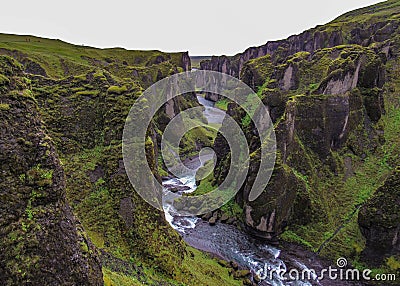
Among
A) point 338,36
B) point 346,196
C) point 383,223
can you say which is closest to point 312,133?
point 346,196

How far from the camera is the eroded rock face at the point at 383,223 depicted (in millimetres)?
34500

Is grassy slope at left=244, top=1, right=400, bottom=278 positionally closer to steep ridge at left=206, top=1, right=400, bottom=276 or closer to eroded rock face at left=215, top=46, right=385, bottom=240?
steep ridge at left=206, top=1, right=400, bottom=276

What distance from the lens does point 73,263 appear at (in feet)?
49.4

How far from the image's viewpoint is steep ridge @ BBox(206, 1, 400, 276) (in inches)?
1629

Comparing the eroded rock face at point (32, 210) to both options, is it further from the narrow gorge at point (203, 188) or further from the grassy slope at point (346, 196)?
the grassy slope at point (346, 196)

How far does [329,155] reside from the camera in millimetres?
48281

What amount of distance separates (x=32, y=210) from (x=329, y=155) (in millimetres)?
44034

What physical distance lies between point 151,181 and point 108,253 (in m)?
7.94

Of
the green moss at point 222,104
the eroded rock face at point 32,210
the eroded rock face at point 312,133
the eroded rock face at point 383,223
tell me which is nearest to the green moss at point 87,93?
the eroded rock face at point 32,210

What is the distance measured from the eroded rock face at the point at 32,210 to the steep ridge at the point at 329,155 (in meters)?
30.4

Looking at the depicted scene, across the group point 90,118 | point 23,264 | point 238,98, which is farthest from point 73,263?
point 238,98

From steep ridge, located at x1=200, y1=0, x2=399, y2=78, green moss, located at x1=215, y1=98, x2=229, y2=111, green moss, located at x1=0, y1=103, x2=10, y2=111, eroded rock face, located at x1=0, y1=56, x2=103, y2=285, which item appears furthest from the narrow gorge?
green moss, located at x1=215, y1=98, x2=229, y2=111

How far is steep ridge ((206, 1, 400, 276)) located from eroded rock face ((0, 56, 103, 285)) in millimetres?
30411

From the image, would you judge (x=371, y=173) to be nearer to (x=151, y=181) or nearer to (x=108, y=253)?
(x=151, y=181)
